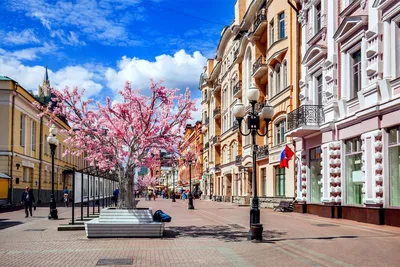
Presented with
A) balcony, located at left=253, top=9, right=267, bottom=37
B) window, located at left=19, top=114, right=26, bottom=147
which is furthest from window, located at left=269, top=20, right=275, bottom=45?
window, located at left=19, top=114, right=26, bottom=147

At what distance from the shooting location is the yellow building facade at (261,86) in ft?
98.8

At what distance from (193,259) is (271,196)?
23897mm

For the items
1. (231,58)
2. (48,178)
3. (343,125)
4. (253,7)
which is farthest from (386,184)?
(48,178)

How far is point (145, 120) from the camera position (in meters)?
15.1

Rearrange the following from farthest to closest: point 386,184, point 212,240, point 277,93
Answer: point 277,93 < point 386,184 < point 212,240

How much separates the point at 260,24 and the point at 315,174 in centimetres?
1366

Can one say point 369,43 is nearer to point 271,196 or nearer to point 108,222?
point 108,222

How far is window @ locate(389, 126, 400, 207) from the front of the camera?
17.3 meters

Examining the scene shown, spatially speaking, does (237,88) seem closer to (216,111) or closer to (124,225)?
(216,111)

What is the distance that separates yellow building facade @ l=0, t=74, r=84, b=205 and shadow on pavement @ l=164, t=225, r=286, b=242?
2033 cm

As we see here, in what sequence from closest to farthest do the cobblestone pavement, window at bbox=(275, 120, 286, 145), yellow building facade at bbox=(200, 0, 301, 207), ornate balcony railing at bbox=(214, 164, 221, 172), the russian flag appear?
the cobblestone pavement < the russian flag < yellow building facade at bbox=(200, 0, 301, 207) < window at bbox=(275, 120, 286, 145) < ornate balcony railing at bbox=(214, 164, 221, 172)

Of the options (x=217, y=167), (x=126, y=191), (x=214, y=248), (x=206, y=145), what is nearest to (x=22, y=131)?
(x=217, y=167)

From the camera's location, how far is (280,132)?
1273 inches

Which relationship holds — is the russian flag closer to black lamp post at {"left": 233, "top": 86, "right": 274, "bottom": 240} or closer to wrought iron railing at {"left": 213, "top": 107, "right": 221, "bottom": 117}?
black lamp post at {"left": 233, "top": 86, "right": 274, "bottom": 240}
